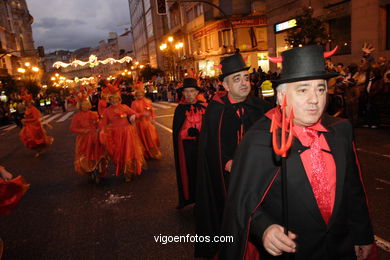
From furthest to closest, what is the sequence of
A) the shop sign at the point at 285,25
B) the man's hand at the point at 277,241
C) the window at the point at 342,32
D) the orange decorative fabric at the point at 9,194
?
1. the shop sign at the point at 285,25
2. the window at the point at 342,32
3. the orange decorative fabric at the point at 9,194
4. the man's hand at the point at 277,241

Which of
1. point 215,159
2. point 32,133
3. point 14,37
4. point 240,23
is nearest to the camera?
point 215,159

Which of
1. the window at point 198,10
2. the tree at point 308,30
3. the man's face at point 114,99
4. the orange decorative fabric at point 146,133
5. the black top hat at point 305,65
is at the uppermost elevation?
the window at point 198,10

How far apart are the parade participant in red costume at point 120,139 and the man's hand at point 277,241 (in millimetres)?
5613

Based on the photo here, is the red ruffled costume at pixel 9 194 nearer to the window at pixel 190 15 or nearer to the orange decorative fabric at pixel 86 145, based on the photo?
the orange decorative fabric at pixel 86 145

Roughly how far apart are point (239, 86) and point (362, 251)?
2087 mm

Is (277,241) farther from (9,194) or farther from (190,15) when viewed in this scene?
(190,15)

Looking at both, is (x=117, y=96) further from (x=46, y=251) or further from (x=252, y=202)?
(x=252, y=202)

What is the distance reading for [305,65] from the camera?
1970 mm

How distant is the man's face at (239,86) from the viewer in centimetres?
363

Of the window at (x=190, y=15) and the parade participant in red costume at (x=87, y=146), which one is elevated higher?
the window at (x=190, y=15)

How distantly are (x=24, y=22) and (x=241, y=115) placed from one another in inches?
3893

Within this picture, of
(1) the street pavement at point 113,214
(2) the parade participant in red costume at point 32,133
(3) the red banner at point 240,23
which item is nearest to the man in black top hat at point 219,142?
(1) the street pavement at point 113,214

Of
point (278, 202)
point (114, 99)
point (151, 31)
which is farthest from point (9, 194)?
point (151, 31)

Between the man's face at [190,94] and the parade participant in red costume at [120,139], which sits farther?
A: the parade participant in red costume at [120,139]
